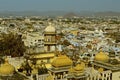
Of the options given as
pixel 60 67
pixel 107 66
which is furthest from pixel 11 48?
pixel 107 66

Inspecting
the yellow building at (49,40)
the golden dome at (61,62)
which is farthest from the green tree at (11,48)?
the golden dome at (61,62)

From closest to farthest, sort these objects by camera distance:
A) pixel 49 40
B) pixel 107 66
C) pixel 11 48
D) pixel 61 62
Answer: pixel 61 62, pixel 107 66, pixel 49 40, pixel 11 48

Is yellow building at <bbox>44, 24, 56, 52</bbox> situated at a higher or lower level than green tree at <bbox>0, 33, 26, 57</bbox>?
higher

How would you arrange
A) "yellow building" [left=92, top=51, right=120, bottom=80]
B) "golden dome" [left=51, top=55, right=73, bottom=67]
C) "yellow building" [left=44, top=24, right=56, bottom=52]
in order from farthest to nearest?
"yellow building" [left=44, top=24, right=56, bottom=52]
"yellow building" [left=92, top=51, right=120, bottom=80]
"golden dome" [left=51, top=55, right=73, bottom=67]

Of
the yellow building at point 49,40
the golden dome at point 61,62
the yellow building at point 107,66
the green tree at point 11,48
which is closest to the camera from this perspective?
the golden dome at point 61,62

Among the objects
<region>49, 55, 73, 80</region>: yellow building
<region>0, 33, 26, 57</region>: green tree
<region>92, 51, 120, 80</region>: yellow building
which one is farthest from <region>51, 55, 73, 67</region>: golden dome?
<region>0, 33, 26, 57</region>: green tree

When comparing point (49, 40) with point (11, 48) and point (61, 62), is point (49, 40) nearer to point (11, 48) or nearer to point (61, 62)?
point (61, 62)

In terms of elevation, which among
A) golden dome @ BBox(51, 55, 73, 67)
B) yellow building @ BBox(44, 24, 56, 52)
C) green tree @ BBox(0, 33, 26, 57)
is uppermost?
yellow building @ BBox(44, 24, 56, 52)

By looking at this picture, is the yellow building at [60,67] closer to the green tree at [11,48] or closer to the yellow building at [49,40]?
the yellow building at [49,40]

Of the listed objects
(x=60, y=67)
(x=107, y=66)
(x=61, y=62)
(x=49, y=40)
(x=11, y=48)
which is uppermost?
(x=49, y=40)

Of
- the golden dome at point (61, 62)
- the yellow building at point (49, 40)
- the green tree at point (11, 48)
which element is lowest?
the green tree at point (11, 48)

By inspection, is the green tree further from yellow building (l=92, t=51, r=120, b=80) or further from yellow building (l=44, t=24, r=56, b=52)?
yellow building (l=92, t=51, r=120, b=80)

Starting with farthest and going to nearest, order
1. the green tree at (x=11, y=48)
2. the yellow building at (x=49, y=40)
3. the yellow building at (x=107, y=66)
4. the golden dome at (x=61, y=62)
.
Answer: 1. the green tree at (x=11, y=48)
2. the yellow building at (x=49, y=40)
3. the yellow building at (x=107, y=66)
4. the golden dome at (x=61, y=62)

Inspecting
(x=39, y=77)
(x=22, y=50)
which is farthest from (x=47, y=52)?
(x=22, y=50)
